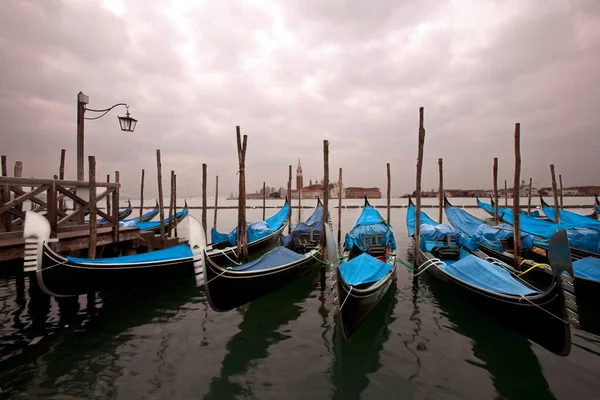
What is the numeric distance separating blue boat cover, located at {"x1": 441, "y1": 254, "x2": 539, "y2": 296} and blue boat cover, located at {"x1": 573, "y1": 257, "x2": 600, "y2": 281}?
140 cm

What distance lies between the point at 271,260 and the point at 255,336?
1.47m

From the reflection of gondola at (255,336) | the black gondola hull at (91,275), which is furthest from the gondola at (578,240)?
the black gondola hull at (91,275)

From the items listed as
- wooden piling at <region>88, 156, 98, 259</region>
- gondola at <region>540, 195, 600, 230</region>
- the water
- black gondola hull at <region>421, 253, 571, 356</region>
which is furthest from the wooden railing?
gondola at <region>540, 195, 600, 230</region>

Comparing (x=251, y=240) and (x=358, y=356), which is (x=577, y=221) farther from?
(x=251, y=240)

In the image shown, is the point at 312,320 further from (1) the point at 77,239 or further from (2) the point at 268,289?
(1) the point at 77,239

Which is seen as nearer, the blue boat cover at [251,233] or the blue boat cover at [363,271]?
the blue boat cover at [363,271]

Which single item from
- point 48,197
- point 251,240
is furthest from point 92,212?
point 251,240

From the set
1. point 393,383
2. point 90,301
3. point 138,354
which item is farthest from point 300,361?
point 90,301

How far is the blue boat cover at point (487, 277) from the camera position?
3.61 metres

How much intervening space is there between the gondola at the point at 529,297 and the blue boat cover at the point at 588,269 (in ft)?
5.15

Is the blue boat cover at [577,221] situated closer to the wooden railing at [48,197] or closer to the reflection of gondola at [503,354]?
the reflection of gondola at [503,354]

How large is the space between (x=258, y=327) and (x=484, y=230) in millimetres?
6450

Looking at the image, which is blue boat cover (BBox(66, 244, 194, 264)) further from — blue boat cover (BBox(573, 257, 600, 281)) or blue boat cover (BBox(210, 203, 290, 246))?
blue boat cover (BBox(573, 257, 600, 281))

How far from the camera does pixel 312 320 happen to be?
14.8 ft
